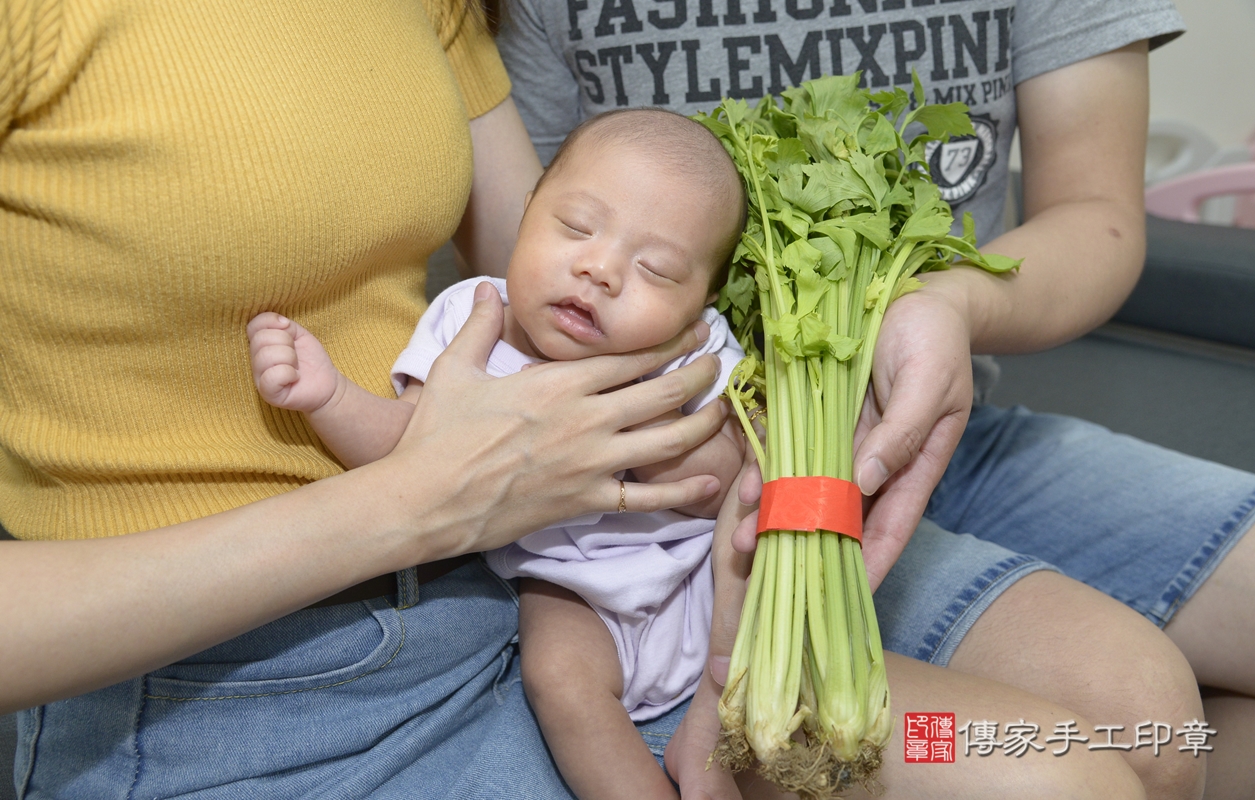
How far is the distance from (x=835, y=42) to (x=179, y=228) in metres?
1.01

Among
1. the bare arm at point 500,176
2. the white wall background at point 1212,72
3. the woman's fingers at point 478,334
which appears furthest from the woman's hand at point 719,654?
the white wall background at point 1212,72

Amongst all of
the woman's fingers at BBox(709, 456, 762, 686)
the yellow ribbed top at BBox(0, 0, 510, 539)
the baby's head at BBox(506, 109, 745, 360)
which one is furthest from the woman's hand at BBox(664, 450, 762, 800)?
the yellow ribbed top at BBox(0, 0, 510, 539)

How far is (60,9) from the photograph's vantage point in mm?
886

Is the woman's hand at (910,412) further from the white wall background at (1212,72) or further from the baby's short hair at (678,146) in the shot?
the white wall background at (1212,72)

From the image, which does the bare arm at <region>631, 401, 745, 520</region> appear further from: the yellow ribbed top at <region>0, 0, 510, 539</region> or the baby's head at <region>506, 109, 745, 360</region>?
the yellow ribbed top at <region>0, 0, 510, 539</region>

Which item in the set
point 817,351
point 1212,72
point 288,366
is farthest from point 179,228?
point 1212,72

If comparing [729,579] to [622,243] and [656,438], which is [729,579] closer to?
[656,438]

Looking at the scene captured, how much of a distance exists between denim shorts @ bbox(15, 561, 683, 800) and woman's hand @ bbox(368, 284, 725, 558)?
13cm

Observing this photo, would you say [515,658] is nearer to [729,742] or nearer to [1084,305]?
[729,742]

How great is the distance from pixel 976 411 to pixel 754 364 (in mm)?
707

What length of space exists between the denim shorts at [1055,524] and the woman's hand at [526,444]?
0.38 meters

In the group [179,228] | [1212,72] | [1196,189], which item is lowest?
[1196,189]

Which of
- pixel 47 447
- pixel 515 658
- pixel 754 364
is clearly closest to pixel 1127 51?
pixel 754 364

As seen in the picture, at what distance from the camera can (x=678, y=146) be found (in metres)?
1.14
